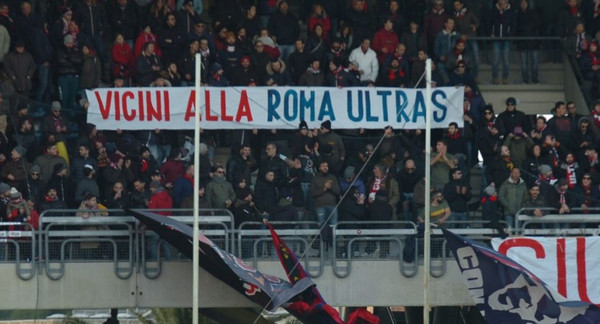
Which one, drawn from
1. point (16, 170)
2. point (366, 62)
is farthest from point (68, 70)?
point (366, 62)

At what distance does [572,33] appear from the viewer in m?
34.1

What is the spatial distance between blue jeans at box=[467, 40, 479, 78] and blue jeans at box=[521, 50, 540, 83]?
3.66 feet

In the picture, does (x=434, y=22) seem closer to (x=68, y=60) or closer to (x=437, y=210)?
(x=437, y=210)

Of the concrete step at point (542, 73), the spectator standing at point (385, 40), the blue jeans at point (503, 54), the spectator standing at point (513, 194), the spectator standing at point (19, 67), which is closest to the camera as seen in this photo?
the spectator standing at point (513, 194)

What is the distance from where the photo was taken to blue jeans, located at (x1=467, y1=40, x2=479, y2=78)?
33631 mm

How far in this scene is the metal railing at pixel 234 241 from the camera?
1102 inches

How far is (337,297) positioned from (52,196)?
15.4ft

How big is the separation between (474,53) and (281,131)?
468 cm

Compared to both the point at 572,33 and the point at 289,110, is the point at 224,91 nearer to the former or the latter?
the point at 289,110

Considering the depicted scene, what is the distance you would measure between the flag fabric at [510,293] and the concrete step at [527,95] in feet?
25.2

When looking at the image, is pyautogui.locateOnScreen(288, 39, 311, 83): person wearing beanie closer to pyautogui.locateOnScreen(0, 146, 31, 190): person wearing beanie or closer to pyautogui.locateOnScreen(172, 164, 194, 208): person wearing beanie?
pyautogui.locateOnScreen(172, 164, 194, 208): person wearing beanie

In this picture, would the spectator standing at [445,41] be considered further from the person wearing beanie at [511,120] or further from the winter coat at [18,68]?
the winter coat at [18,68]

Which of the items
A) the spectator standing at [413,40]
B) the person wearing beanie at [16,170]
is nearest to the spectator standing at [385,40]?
the spectator standing at [413,40]

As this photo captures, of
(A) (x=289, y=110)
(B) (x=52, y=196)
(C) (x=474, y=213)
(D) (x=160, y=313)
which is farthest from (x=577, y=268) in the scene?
(D) (x=160, y=313)
